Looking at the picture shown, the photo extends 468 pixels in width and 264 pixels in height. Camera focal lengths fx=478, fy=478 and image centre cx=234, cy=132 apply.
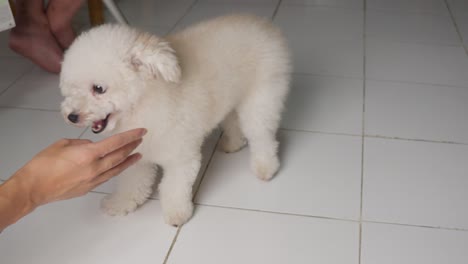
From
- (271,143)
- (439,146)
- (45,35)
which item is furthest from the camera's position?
(45,35)

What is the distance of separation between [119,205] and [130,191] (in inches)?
1.9

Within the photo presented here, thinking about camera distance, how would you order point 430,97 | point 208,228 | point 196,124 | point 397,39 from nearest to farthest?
1. point 196,124
2. point 208,228
3. point 430,97
4. point 397,39

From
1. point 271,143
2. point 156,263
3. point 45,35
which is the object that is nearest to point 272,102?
point 271,143

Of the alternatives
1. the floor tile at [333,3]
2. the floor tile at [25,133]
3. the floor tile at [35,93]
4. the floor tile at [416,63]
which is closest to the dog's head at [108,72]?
the floor tile at [25,133]

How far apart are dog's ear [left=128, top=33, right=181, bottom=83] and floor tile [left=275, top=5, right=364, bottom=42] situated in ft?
4.86

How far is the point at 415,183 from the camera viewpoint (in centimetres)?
143

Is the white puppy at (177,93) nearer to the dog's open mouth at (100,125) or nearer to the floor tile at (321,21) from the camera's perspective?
the dog's open mouth at (100,125)

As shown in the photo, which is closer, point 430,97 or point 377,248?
point 377,248

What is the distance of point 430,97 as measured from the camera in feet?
6.14

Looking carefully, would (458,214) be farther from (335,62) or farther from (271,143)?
(335,62)

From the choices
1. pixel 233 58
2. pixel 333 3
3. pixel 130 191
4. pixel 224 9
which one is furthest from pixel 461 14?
pixel 130 191

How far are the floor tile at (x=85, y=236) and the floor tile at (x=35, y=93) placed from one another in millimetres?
602

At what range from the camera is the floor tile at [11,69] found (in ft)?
6.47

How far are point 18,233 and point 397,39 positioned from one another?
6.27 feet
